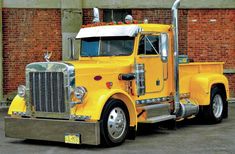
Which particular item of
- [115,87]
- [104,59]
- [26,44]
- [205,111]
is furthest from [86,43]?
[26,44]

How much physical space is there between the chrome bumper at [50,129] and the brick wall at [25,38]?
24.4 feet

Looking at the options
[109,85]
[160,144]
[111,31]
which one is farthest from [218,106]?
[109,85]

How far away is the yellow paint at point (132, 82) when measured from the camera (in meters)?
9.02

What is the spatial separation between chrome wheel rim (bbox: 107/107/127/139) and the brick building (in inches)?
298

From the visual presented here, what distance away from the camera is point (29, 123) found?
370 inches

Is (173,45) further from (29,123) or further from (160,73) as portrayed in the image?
(29,123)

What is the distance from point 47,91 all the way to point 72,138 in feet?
3.36

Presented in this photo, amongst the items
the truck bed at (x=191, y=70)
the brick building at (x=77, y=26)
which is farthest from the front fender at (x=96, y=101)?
the brick building at (x=77, y=26)

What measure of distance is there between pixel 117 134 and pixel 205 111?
11.7 feet

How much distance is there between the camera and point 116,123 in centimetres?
917

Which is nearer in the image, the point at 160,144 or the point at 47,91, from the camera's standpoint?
the point at 47,91

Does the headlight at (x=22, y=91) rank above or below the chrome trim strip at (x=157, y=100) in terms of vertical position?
above

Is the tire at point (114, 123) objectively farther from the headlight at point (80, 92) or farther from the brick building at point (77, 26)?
the brick building at point (77, 26)

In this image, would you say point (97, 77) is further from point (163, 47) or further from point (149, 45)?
point (163, 47)
